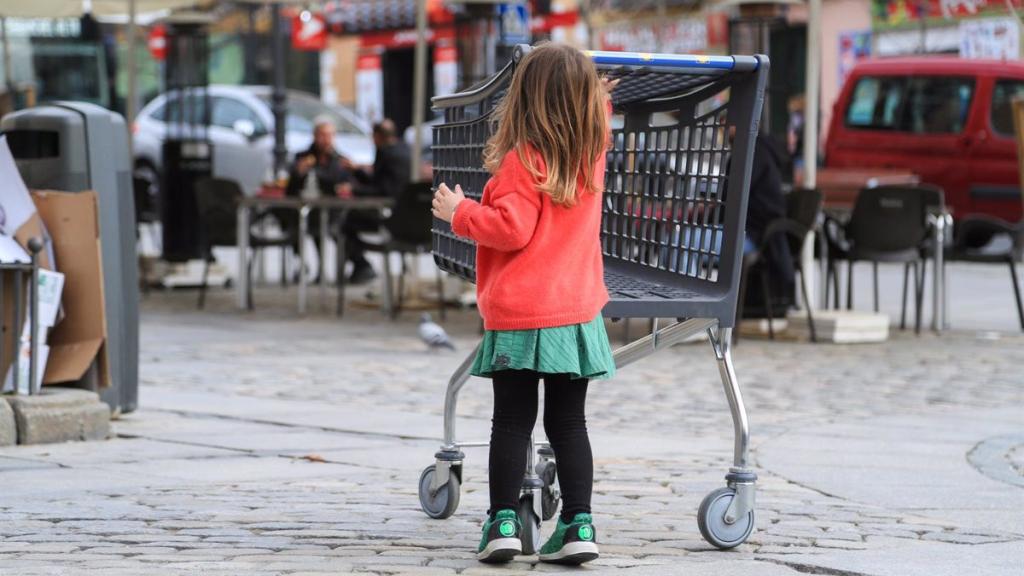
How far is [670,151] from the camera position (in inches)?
214

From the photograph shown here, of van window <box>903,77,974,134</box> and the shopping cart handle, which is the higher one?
the shopping cart handle

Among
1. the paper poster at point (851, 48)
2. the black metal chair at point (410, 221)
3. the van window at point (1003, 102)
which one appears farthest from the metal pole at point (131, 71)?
the paper poster at point (851, 48)

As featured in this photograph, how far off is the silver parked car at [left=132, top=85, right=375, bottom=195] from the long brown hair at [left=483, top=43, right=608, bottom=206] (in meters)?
22.2

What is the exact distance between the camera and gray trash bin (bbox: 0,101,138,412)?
7.61 meters

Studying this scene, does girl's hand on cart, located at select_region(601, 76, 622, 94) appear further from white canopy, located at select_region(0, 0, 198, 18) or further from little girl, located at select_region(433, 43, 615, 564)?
white canopy, located at select_region(0, 0, 198, 18)

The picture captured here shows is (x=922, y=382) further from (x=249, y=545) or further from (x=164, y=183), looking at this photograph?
(x=164, y=183)

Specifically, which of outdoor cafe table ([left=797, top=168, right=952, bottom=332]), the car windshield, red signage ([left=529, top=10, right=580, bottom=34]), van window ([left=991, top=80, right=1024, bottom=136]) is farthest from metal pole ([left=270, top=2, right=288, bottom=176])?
A: outdoor cafe table ([left=797, top=168, right=952, bottom=332])

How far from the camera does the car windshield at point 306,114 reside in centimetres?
2878

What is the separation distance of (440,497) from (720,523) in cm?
92

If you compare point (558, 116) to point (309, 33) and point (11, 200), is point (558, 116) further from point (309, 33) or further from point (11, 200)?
point (309, 33)

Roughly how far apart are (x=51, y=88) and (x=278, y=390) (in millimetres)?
21521

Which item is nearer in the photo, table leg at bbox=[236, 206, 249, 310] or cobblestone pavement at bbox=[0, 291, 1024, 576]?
cobblestone pavement at bbox=[0, 291, 1024, 576]

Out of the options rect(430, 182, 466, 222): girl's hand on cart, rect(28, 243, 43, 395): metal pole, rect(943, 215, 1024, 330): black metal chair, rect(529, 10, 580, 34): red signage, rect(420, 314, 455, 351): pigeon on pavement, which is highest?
rect(529, 10, 580, 34): red signage

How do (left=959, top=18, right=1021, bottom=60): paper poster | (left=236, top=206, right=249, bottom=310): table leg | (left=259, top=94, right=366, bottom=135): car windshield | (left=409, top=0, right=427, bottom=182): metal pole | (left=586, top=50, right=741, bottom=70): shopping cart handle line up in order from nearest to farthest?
1. (left=586, top=50, right=741, bottom=70): shopping cart handle
2. (left=236, top=206, right=249, bottom=310): table leg
3. (left=409, top=0, right=427, bottom=182): metal pole
4. (left=959, top=18, right=1021, bottom=60): paper poster
5. (left=259, top=94, right=366, bottom=135): car windshield
